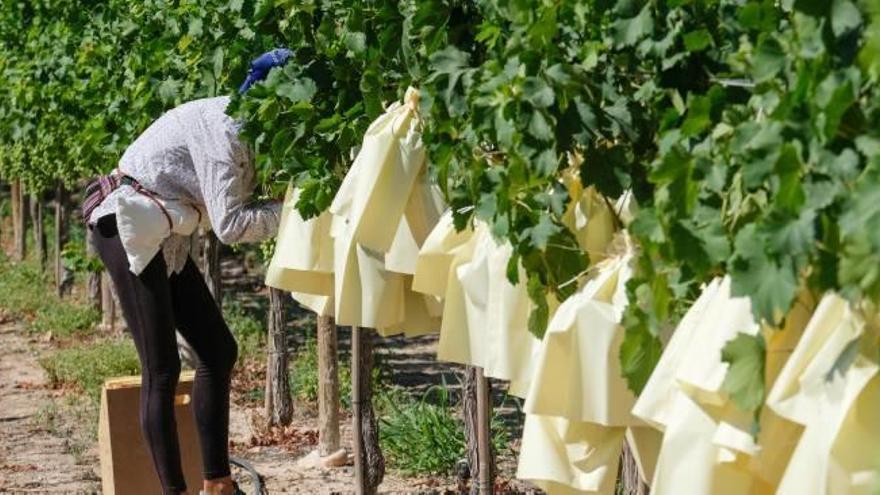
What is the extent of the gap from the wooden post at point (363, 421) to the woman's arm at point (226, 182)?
45 centimetres

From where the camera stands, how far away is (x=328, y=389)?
318 inches

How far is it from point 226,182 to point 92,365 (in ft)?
18.0

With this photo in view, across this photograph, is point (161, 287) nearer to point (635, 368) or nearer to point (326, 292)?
point (326, 292)

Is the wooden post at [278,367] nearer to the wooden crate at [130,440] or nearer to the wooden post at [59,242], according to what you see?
the wooden crate at [130,440]

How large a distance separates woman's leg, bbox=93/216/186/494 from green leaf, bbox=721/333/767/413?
3.43 metres

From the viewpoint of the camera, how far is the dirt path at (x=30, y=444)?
812 centimetres

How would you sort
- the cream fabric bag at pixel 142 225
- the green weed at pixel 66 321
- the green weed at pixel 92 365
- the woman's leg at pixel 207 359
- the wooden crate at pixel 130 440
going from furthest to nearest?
the green weed at pixel 66 321 → the green weed at pixel 92 365 → the wooden crate at pixel 130 440 → the woman's leg at pixel 207 359 → the cream fabric bag at pixel 142 225

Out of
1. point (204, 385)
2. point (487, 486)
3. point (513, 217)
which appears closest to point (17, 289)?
point (204, 385)

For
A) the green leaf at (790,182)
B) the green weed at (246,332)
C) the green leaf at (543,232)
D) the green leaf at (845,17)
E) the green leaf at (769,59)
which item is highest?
the green leaf at (845,17)

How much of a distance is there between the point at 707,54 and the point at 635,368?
60cm

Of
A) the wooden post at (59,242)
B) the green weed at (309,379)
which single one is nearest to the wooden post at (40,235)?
the wooden post at (59,242)

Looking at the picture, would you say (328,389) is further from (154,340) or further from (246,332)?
(246,332)

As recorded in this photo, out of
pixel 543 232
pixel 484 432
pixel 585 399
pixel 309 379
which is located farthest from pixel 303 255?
pixel 309 379

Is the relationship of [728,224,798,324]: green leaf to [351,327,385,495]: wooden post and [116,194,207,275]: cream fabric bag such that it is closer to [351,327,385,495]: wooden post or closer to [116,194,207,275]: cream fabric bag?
[351,327,385,495]: wooden post
